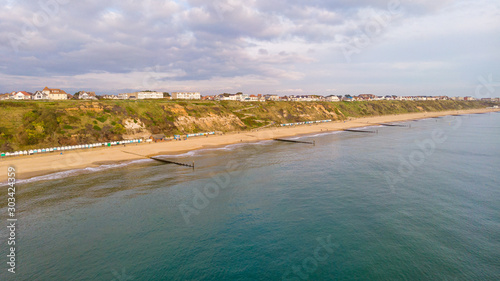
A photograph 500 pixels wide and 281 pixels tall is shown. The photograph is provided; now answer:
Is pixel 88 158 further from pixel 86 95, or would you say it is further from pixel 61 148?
pixel 86 95

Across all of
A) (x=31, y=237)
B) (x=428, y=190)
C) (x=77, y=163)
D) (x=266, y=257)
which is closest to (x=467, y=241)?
(x=428, y=190)

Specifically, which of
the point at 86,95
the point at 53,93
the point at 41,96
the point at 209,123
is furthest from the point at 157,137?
the point at 86,95

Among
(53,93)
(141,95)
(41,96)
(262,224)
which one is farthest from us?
(141,95)

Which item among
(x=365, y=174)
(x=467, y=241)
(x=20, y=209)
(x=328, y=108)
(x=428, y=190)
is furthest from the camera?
(x=328, y=108)

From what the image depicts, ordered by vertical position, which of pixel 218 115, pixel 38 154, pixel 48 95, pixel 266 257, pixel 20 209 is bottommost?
pixel 266 257

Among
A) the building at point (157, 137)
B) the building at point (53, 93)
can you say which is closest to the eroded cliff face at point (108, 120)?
the building at point (157, 137)

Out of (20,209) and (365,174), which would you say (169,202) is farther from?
(365,174)

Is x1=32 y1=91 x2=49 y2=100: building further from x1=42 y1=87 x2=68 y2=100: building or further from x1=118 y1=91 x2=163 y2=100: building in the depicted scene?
x1=118 y1=91 x2=163 y2=100: building

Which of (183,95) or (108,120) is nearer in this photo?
(108,120)
